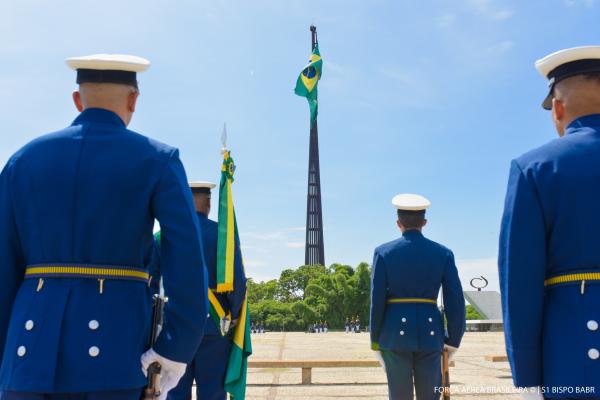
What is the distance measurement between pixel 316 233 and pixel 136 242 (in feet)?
337

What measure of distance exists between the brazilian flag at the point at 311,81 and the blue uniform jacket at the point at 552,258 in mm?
15564

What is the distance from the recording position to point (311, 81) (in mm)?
18484

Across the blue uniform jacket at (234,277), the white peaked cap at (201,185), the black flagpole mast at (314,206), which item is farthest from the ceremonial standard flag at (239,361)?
the black flagpole mast at (314,206)

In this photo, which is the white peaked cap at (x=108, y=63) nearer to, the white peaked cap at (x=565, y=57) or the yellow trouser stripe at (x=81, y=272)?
the yellow trouser stripe at (x=81, y=272)

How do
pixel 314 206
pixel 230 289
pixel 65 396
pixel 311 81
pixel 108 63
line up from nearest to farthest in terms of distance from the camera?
pixel 65 396 < pixel 108 63 < pixel 230 289 < pixel 311 81 < pixel 314 206

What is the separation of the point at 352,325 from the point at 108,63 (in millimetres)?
53428

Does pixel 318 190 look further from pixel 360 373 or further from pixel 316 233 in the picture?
pixel 360 373

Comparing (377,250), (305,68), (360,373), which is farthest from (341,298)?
(377,250)

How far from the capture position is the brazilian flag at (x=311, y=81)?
17844mm

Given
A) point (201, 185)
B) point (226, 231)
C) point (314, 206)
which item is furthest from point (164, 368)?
point (314, 206)

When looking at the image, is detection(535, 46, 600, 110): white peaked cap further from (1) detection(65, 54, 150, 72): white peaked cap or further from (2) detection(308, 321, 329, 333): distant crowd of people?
Answer: (2) detection(308, 321, 329, 333): distant crowd of people

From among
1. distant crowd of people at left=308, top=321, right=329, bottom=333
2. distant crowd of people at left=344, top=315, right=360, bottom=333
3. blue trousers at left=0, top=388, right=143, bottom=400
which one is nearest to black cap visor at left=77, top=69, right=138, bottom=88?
blue trousers at left=0, top=388, right=143, bottom=400

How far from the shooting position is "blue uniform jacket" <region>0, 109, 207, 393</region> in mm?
2180

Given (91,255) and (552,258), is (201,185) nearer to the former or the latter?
(91,255)
